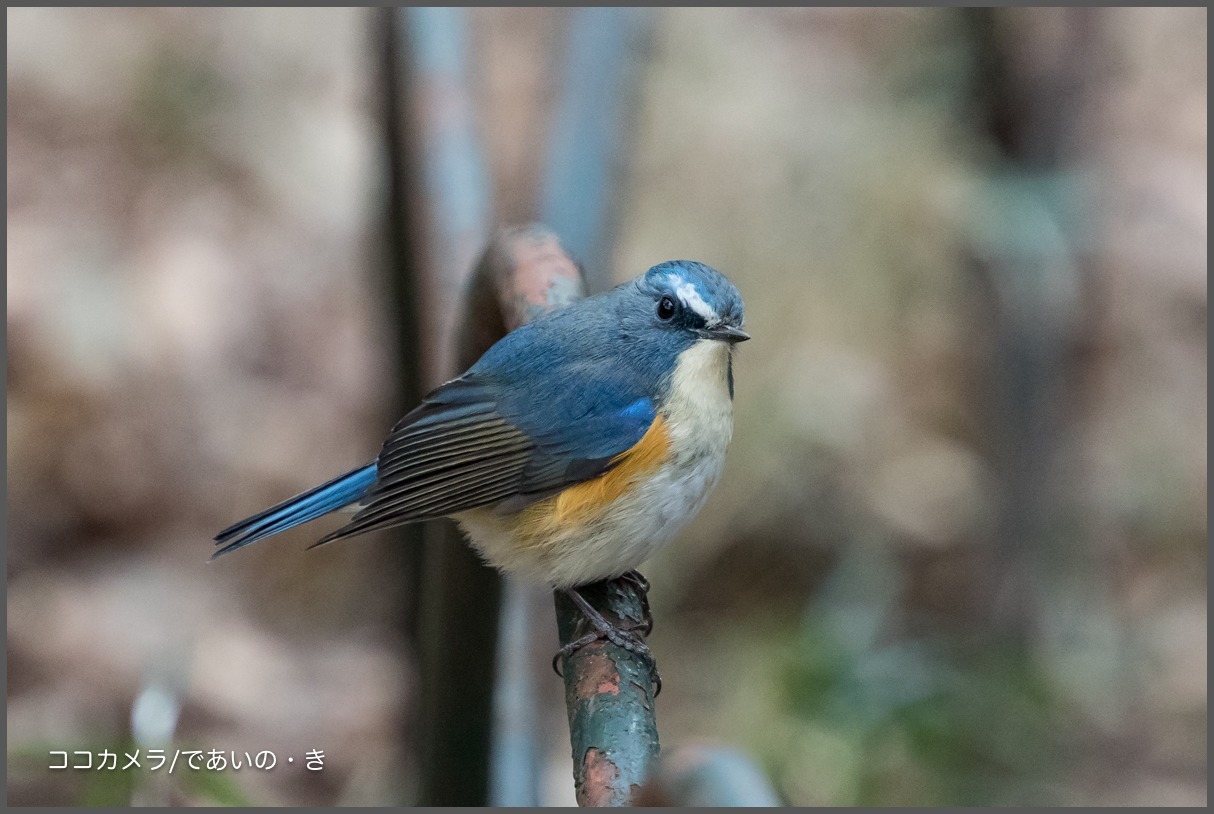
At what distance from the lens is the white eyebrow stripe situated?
104 inches

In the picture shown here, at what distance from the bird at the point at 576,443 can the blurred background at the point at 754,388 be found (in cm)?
59

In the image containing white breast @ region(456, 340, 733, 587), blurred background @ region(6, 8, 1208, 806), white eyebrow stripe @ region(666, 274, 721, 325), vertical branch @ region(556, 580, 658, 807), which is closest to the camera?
vertical branch @ region(556, 580, 658, 807)

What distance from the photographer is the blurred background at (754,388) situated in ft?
12.6

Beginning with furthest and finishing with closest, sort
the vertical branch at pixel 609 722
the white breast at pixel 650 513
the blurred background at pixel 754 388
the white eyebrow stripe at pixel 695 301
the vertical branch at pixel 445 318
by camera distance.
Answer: the blurred background at pixel 754 388
the white eyebrow stripe at pixel 695 301
the white breast at pixel 650 513
the vertical branch at pixel 445 318
the vertical branch at pixel 609 722

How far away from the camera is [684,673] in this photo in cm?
459

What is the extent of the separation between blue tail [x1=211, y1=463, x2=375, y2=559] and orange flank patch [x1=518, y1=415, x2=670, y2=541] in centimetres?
40

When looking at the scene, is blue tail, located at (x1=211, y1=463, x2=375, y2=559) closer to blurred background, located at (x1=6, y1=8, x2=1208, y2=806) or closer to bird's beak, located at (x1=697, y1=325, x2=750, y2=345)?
blurred background, located at (x1=6, y1=8, x2=1208, y2=806)

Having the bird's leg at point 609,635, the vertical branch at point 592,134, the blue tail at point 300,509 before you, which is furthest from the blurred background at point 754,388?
the bird's leg at point 609,635

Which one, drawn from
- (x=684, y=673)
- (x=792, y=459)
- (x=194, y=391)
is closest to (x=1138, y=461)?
(x=792, y=459)

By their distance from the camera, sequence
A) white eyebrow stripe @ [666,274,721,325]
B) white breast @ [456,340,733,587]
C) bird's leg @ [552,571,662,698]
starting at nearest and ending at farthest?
1. bird's leg @ [552,571,662,698]
2. white breast @ [456,340,733,587]
3. white eyebrow stripe @ [666,274,721,325]

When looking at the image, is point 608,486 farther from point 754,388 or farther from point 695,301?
point 754,388

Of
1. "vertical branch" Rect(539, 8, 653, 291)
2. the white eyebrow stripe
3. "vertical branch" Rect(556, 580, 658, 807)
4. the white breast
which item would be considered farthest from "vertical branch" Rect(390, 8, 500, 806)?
the white eyebrow stripe

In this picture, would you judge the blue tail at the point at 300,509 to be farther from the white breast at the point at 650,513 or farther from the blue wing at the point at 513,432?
the white breast at the point at 650,513

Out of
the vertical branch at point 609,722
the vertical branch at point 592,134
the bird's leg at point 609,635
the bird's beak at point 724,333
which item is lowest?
the vertical branch at point 609,722
